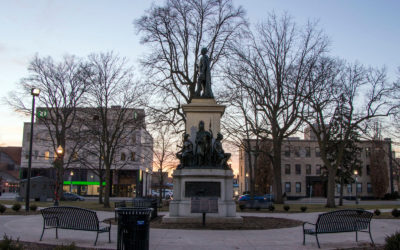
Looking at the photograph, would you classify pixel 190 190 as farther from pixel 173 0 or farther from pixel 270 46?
pixel 270 46

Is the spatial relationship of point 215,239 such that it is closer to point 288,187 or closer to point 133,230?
point 133,230

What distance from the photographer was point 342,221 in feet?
30.7

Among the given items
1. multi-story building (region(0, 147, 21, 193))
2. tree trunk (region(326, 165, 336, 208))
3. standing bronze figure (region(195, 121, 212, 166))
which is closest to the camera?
standing bronze figure (region(195, 121, 212, 166))

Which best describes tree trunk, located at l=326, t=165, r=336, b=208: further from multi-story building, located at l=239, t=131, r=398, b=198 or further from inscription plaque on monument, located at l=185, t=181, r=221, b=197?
multi-story building, located at l=239, t=131, r=398, b=198

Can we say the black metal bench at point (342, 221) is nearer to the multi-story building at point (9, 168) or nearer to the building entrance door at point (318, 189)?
the building entrance door at point (318, 189)

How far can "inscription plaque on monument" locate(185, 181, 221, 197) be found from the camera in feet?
46.9

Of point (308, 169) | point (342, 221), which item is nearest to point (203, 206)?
point (342, 221)

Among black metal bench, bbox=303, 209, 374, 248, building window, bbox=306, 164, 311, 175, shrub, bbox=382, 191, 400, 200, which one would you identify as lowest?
shrub, bbox=382, 191, 400, 200

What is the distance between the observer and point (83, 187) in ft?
221

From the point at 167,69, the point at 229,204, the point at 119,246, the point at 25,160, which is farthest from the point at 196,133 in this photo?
the point at 25,160

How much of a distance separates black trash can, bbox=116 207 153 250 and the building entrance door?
65344 millimetres

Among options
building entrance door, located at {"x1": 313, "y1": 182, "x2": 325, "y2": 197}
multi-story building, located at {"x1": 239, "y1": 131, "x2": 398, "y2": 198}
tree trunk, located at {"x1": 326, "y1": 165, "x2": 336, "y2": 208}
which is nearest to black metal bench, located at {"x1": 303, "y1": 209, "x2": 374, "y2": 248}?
tree trunk, located at {"x1": 326, "y1": 165, "x2": 336, "y2": 208}

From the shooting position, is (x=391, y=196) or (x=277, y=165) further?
(x=391, y=196)

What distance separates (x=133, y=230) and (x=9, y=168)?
349 feet
